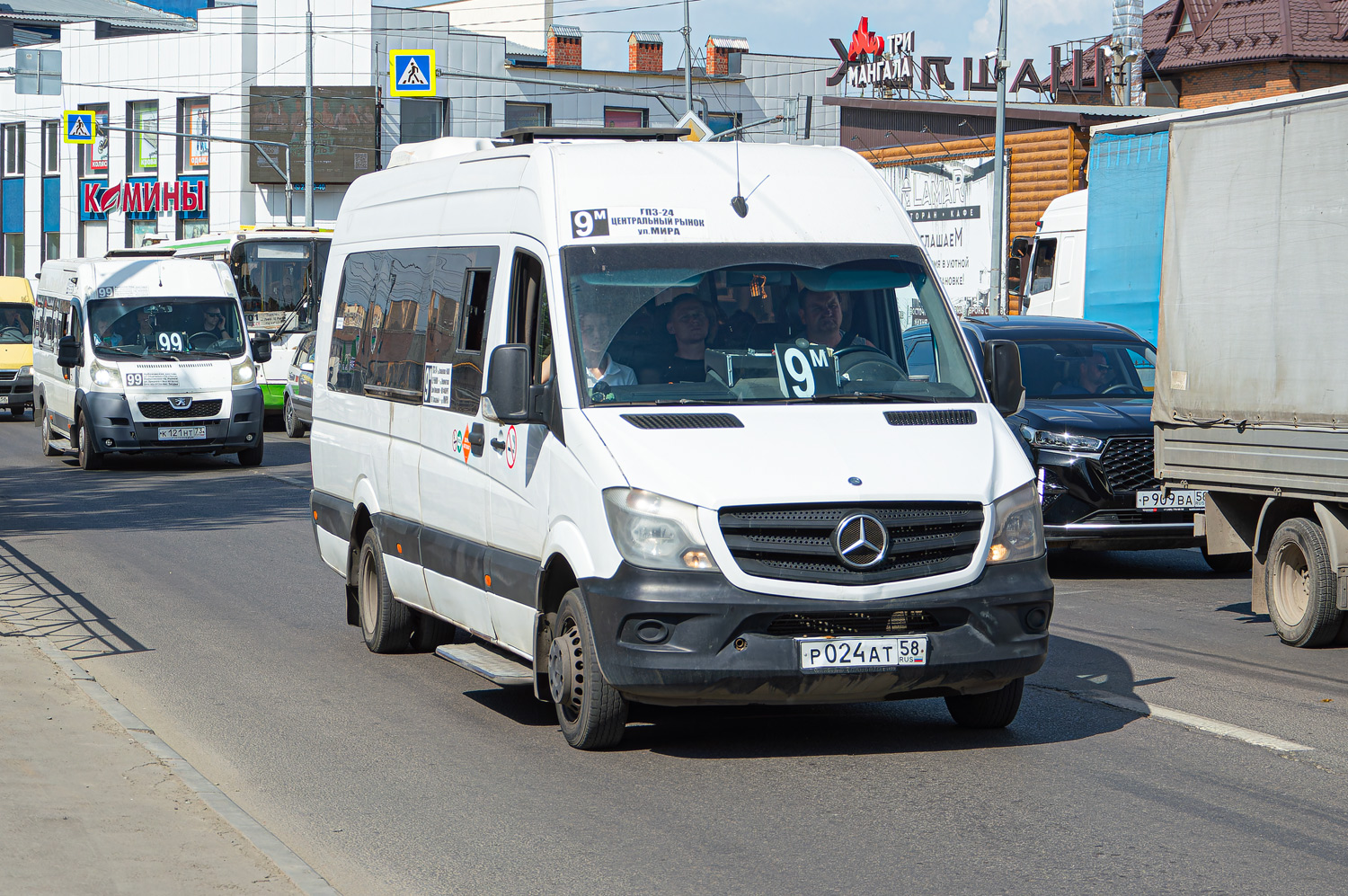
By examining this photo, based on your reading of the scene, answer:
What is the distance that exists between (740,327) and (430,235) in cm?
227

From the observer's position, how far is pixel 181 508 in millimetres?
17672

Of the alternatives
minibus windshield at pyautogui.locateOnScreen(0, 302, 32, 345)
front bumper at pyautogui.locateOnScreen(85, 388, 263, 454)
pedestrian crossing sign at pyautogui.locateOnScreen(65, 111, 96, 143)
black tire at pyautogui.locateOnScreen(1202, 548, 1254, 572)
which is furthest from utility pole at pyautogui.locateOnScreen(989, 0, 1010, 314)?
pedestrian crossing sign at pyautogui.locateOnScreen(65, 111, 96, 143)

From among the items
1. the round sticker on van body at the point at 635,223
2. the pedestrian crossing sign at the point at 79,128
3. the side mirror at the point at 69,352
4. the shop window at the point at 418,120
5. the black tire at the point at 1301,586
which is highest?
the shop window at the point at 418,120

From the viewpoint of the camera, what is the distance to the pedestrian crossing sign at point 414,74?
5359 centimetres

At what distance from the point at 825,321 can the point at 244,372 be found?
16.1 meters

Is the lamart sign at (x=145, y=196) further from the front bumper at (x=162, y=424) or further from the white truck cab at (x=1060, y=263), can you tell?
the white truck cab at (x=1060, y=263)

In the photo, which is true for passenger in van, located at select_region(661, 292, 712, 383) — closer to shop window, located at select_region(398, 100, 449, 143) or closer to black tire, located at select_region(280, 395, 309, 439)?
black tire, located at select_region(280, 395, 309, 439)

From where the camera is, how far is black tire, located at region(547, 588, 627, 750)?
6906 millimetres

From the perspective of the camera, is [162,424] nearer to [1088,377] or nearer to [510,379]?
[1088,377]

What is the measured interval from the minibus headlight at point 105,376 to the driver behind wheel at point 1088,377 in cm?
1284

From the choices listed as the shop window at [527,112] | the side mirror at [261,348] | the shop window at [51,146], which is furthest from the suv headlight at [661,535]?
the shop window at [51,146]

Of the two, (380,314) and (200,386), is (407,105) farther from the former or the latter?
(380,314)

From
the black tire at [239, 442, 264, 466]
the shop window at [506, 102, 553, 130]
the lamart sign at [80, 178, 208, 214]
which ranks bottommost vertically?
the black tire at [239, 442, 264, 466]

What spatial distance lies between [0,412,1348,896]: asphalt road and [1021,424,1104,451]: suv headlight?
1.39 meters
